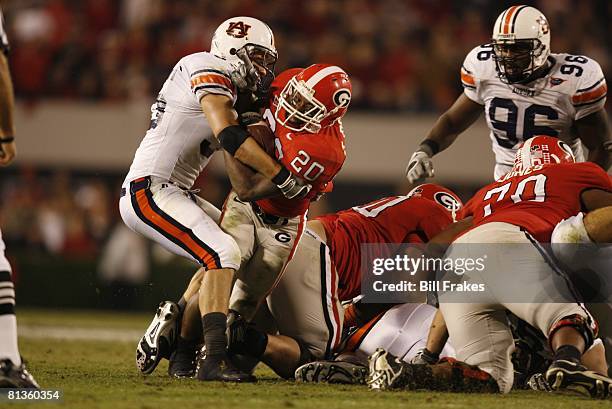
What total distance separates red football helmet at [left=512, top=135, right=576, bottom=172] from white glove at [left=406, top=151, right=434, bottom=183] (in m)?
1.05

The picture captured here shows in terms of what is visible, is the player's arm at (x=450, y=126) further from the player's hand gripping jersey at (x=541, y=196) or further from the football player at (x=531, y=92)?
the player's hand gripping jersey at (x=541, y=196)

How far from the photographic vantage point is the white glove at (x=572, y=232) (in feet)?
14.8

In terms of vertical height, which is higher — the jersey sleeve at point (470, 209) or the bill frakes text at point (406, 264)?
the jersey sleeve at point (470, 209)

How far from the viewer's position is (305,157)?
195 inches

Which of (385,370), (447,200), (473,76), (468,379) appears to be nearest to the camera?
(385,370)

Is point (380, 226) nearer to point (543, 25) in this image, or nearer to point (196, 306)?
point (196, 306)

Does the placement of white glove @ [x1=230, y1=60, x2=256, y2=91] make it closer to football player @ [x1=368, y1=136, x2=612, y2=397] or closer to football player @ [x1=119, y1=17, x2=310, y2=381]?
football player @ [x1=119, y1=17, x2=310, y2=381]

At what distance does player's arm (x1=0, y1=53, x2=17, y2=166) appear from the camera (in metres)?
3.90

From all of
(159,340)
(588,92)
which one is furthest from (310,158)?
(588,92)

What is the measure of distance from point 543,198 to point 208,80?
66.6 inches

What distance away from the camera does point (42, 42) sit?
11.9m

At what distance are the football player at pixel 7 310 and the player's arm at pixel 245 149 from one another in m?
1.11

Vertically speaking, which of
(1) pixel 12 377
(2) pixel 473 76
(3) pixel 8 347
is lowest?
(1) pixel 12 377

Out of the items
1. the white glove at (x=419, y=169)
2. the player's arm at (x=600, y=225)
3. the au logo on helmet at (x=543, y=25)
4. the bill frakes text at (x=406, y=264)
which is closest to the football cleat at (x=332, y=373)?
the bill frakes text at (x=406, y=264)
